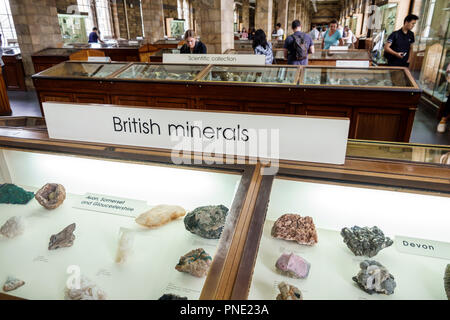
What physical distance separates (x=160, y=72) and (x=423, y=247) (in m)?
4.23

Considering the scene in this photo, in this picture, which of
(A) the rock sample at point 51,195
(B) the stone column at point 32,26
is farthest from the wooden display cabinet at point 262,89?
(B) the stone column at point 32,26

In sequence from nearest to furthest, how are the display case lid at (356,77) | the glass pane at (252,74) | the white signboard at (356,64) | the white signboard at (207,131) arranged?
the white signboard at (207,131)
the display case lid at (356,77)
the white signboard at (356,64)
the glass pane at (252,74)

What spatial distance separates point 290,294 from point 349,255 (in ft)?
1.21

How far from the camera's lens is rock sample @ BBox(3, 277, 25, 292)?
1.10 m

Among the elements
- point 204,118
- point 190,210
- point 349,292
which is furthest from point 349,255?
point 204,118

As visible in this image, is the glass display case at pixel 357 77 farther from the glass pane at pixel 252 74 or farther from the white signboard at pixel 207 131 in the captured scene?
the white signboard at pixel 207 131

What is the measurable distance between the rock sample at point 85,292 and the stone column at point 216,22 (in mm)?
7525

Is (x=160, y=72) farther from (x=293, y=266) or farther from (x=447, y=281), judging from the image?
(x=447, y=281)

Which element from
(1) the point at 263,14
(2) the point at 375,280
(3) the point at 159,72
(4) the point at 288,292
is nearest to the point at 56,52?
(3) the point at 159,72

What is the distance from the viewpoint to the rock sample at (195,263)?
3.47ft

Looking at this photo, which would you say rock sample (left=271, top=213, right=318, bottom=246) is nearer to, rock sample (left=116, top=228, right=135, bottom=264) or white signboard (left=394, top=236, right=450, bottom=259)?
white signboard (left=394, top=236, right=450, bottom=259)

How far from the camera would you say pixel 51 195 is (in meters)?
1.58

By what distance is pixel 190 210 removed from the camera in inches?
56.0

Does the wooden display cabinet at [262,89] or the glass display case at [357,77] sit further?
the glass display case at [357,77]
